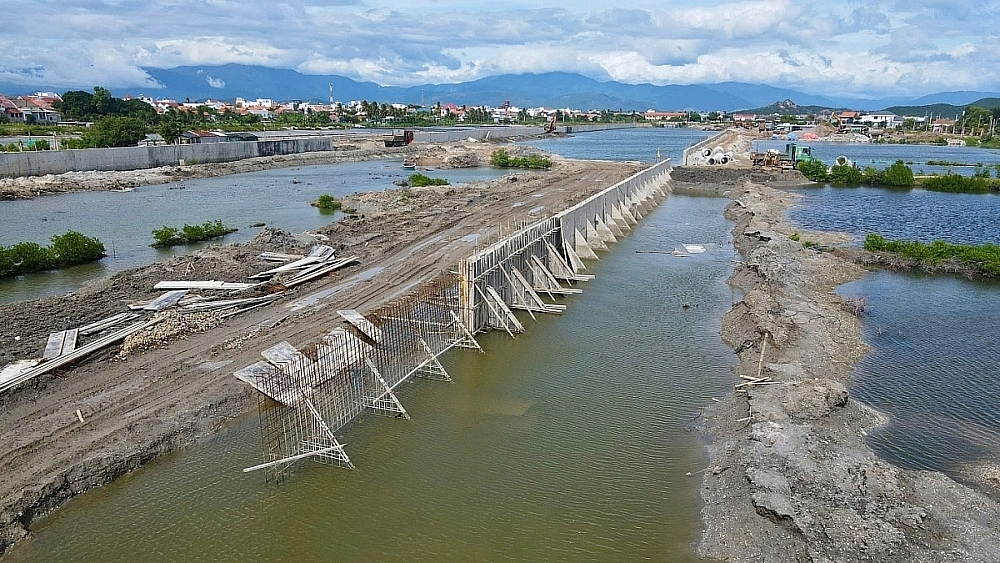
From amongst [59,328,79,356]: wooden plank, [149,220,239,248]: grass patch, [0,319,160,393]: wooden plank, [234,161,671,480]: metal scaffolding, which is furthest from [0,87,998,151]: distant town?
[234,161,671,480]: metal scaffolding

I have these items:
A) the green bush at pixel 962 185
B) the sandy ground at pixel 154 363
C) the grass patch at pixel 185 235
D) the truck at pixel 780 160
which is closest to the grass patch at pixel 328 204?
the grass patch at pixel 185 235

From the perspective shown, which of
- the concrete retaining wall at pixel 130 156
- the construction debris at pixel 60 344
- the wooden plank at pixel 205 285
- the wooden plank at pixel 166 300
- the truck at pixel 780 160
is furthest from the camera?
the truck at pixel 780 160

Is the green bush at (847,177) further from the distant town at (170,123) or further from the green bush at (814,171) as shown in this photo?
the distant town at (170,123)

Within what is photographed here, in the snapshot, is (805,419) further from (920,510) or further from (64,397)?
(64,397)

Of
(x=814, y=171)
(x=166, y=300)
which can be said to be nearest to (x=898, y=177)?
(x=814, y=171)

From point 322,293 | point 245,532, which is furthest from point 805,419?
point 322,293

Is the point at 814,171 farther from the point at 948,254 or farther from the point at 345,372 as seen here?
the point at 345,372

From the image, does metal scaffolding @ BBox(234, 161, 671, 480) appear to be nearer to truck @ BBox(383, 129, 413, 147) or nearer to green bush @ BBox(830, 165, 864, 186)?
green bush @ BBox(830, 165, 864, 186)
